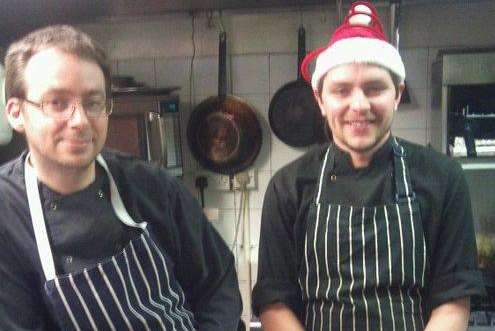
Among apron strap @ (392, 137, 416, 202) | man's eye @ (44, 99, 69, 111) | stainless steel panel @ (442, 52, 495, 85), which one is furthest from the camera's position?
stainless steel panel @ (442, 52, 495, 85)

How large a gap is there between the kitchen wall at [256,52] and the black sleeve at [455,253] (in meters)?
0.72

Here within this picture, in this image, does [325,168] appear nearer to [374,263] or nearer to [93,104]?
[374,263]

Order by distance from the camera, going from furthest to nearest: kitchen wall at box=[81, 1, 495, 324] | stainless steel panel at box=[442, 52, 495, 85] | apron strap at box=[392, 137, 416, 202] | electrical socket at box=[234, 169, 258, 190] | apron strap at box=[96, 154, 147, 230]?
electrical socket at box=[234, 169, 258, 190] → kitchen wall at box=[81, 1, 495, 324] → stainless steel panel at box=[442, 52, 495, 85] → apron strap at box=[392, 137, 416, 202] → apron strap at box=[96, 154, 147, 230]

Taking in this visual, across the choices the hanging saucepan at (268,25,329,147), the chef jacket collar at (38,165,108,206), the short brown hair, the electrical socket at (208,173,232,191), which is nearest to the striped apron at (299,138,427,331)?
the chef jacket collar at (38,165,108,206)

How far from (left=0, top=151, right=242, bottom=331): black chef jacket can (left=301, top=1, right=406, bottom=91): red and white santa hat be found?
0.38 metres

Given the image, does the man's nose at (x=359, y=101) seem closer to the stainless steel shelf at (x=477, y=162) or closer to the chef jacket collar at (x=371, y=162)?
the chef jacket collar at (x=371, y=162)

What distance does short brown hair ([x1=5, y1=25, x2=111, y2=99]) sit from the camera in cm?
75

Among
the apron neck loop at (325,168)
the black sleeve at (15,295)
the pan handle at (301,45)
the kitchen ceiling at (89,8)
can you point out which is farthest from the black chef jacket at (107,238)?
the pan handle at (301,45)

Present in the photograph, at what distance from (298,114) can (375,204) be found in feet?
2.31

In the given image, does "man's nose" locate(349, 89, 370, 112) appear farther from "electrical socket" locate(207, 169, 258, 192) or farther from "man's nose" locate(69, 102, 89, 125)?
"electrical socket" locate(207, 169, 258, 192)

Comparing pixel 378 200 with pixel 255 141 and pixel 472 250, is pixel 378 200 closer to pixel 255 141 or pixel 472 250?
pixel 472 250

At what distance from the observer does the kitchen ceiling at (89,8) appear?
53.7 inches

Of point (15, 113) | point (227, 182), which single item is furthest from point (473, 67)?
point (15, 113)

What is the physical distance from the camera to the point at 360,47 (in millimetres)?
901
